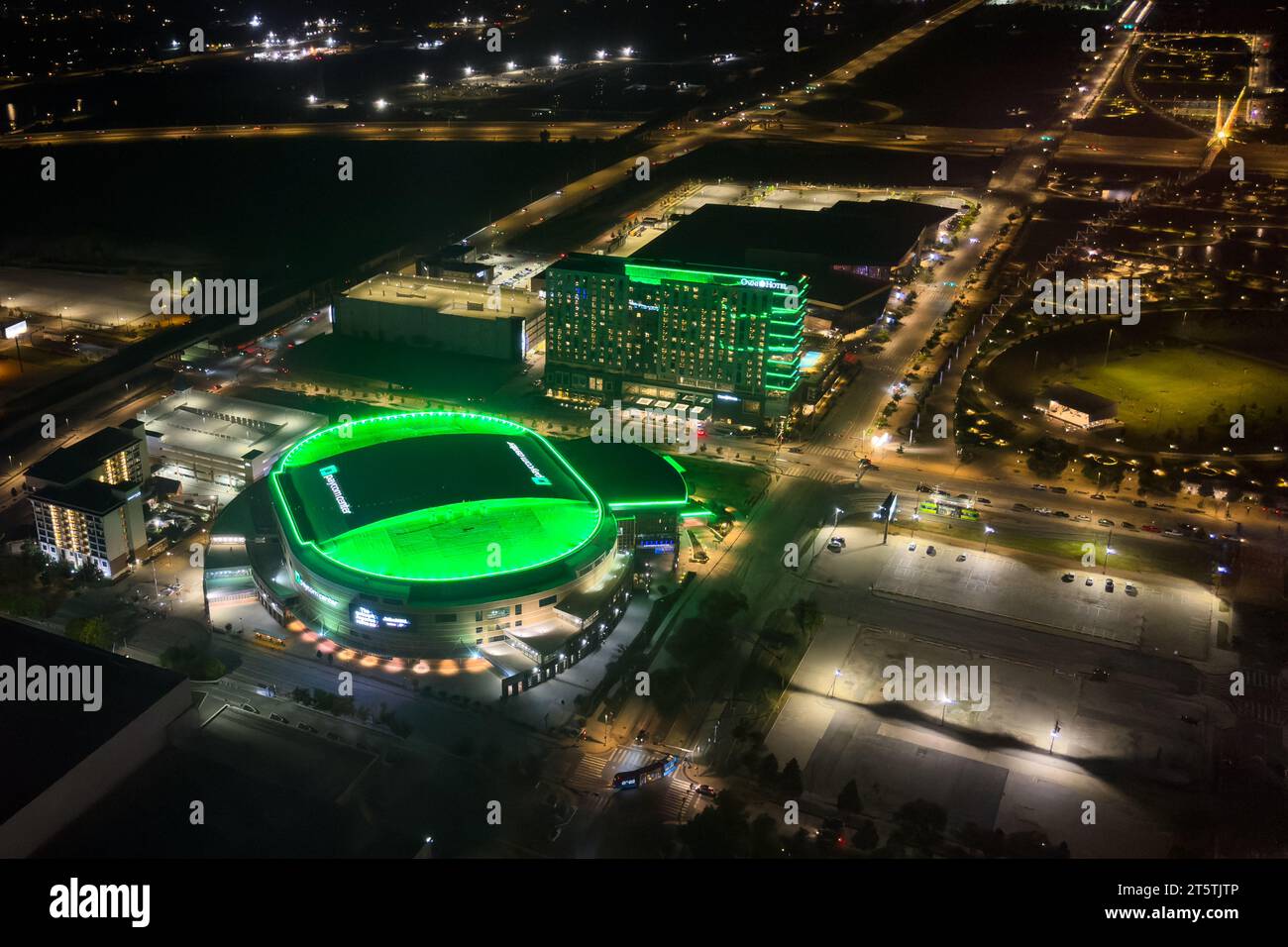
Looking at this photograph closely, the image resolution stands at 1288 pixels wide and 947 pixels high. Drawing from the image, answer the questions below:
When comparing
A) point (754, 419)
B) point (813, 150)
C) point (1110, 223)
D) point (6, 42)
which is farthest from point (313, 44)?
point (754, 419)

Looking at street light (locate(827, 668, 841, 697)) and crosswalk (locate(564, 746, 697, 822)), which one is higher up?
street light (locate(827, 668, 841, 697))

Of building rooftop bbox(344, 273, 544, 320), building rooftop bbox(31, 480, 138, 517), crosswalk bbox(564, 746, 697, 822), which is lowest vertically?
crosswalk bbox(564, 746, 697, 822)

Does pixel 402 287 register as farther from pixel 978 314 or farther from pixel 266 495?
pixel 978 314
